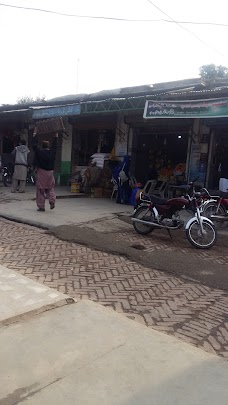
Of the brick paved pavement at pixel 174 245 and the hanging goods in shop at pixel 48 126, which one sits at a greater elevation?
the hanging goods in shop at pixel 48 126

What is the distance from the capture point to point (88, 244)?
22.7 ft

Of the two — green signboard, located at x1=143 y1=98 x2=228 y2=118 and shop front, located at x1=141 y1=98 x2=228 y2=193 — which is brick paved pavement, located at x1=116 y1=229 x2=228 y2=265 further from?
shop front, located at x1=141 y1=98 x2=228 y2=193

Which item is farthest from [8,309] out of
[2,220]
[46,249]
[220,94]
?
[220,94]

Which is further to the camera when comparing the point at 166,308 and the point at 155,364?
the point at 166,308

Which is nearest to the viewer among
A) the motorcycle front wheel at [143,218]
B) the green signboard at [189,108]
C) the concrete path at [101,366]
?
the concrete path at [101,366]

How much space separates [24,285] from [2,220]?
479cm

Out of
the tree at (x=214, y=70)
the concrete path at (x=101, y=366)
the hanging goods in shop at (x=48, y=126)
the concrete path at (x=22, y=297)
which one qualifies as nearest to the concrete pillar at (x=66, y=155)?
the hanging goods in shop at (x=48, y=126)

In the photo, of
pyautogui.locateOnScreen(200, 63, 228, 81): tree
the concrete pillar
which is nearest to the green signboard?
the concrete pillar

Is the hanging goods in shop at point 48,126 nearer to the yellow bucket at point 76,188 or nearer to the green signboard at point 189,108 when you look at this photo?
the yellow bucket at point 76,188

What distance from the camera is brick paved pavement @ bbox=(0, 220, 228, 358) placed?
3.79m

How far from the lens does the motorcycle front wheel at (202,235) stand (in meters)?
7.02

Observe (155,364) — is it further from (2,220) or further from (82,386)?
(2,220)

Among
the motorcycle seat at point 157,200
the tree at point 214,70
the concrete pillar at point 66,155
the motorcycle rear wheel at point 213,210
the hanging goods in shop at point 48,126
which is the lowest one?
the motorcycle rear wheel at point 213,210

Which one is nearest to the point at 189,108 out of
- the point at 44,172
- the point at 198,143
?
the point at 198,143
